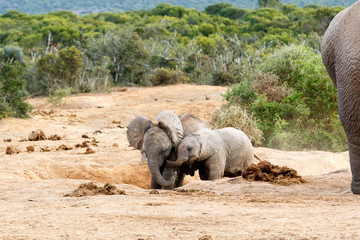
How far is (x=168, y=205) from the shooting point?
188 inches

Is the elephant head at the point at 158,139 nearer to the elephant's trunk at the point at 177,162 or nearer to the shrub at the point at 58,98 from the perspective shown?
the elephant's trunk at the point at 177,162

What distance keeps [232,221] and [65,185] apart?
3.20m

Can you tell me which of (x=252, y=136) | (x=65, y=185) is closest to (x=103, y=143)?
(x=252, y=136)

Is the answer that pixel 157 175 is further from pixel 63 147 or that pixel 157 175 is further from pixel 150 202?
pixel 63 147

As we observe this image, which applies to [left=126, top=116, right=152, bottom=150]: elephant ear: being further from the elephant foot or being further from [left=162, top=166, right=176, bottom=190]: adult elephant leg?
the elephant foot

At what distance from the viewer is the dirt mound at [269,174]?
22.1ft

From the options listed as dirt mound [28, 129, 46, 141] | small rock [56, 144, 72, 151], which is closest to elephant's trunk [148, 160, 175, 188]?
small rock [56, 144, 72, 151]

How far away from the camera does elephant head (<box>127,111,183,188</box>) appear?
6953mm

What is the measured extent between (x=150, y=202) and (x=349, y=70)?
239 centimetres

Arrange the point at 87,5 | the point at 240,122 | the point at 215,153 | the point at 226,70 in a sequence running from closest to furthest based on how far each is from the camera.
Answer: the point at 215,153, the point at 240,122, the point at 226,70, the point at 87,5

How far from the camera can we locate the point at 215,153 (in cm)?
761

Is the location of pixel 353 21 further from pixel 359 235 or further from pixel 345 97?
pixel 359 235

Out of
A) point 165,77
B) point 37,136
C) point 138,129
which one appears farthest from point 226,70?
point 138,129

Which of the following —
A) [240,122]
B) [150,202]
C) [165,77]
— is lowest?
[165,77]
